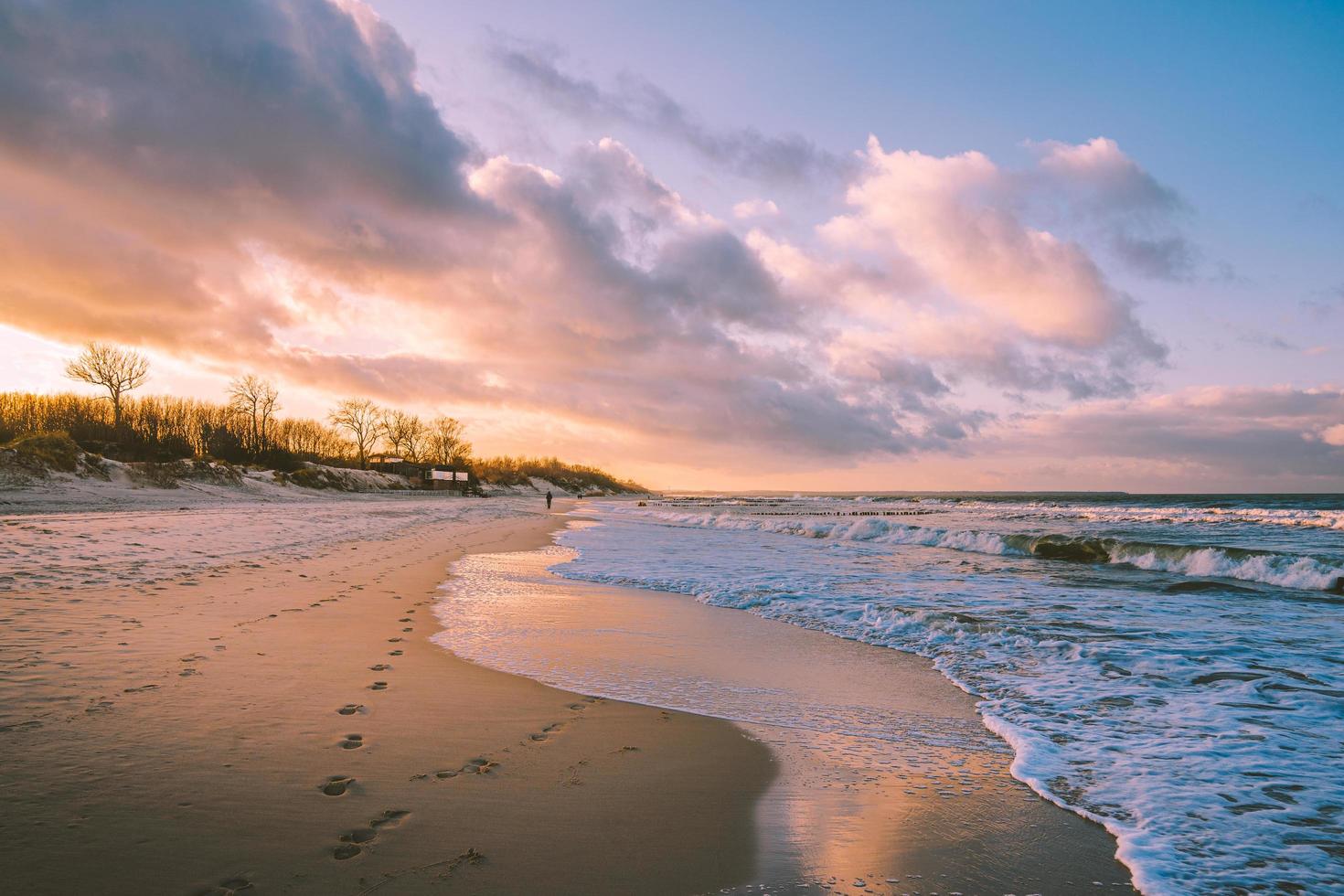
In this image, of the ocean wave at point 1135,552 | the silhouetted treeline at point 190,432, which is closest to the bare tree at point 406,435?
the silhouetted treeline at point 190,432

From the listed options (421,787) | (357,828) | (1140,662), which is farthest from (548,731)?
(1140,662)

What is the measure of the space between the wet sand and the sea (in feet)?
7.58

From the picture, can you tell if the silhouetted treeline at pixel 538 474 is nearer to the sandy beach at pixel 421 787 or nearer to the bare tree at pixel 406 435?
the bare tree at pixel 406 435

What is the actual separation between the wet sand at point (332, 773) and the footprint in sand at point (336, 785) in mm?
16

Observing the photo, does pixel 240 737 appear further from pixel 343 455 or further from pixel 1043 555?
pixel 343 455

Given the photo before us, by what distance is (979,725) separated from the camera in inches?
207

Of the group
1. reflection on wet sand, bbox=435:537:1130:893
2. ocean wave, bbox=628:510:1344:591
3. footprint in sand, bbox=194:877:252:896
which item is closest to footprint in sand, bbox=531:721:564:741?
reflection on wet sand, bbox=435:537:1130:893

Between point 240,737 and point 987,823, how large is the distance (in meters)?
4.52

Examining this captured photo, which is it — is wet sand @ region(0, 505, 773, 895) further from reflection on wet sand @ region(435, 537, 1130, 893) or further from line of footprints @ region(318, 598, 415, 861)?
reflection on wet sand @ region(435, 537, 1130, 893)

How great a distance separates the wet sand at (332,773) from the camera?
266 centimetres

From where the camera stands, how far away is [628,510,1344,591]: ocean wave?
49.3ft

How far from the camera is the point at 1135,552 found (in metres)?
19.2

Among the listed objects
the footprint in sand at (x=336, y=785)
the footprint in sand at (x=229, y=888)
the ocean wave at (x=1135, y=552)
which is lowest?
the ocean wave at (x=1135, y=552)

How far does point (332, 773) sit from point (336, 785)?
0.18 metres
